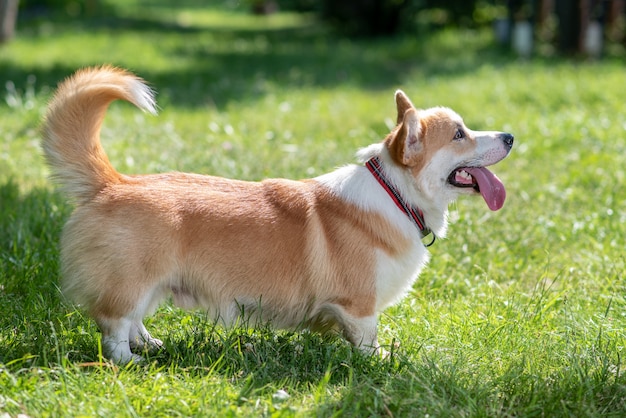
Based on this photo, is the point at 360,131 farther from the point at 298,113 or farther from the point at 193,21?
the point at 193,21

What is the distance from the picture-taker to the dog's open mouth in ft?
13.0

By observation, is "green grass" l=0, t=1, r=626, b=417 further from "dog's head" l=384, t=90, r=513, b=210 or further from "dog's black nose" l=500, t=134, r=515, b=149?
"dog's black nose" l=500, t=134, r=515, b=149

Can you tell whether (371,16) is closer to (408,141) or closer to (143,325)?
(408,141)

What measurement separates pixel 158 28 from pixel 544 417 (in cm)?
1816

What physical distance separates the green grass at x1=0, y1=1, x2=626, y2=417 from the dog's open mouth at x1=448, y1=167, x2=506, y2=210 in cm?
61

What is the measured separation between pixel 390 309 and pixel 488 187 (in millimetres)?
873

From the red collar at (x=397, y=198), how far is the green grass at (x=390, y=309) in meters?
0.56

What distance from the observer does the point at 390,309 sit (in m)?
4.41

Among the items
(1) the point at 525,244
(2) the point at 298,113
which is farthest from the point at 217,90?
(1) the point at 525,244

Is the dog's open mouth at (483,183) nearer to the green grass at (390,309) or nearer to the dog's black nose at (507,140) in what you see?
the dog's black nose at (507,140)

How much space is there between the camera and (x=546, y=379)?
345 cm

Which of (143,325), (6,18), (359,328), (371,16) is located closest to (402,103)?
(359,328)

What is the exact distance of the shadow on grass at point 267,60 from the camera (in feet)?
36.4

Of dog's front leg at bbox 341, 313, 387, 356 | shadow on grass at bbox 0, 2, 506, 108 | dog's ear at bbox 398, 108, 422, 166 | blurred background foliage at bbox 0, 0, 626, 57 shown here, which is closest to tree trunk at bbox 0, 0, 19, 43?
blurred background foliage at bbox 0, 0, 626, 57
